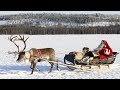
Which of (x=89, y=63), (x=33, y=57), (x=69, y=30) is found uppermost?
(x=69, y=30)

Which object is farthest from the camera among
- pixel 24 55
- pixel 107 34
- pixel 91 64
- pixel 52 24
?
pixel 107 34

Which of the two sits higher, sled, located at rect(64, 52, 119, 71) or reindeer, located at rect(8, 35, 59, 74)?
reindeer, located at rect(8, 35, 59, 74)

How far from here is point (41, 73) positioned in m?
8.31

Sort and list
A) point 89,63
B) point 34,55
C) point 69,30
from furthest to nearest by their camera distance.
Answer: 1. point 69,30
2. point 89,63
3. point 34,55

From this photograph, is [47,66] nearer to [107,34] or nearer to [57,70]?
[57,70]

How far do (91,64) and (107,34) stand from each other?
10.7 metres

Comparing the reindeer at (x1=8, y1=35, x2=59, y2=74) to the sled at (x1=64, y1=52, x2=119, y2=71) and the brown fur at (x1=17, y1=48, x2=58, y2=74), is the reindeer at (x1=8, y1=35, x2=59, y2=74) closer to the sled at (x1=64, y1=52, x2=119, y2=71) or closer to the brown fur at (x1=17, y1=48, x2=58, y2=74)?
the brown fur at (x1=17, y1=48, x2=58, y2=74)

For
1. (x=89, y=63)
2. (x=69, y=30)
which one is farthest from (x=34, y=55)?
(x=69, y=30)

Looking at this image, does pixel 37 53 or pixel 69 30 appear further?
pixel 69 30

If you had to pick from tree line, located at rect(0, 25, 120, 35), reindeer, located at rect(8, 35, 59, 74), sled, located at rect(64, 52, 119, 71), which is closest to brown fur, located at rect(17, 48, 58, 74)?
reindeer, located at rect(8, 35, 59, 74)

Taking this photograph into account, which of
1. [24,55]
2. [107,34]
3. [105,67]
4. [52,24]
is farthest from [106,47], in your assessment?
[107,34]

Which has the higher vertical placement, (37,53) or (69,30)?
(69,30)

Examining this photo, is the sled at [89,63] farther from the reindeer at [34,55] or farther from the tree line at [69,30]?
the tree line at [69,30]

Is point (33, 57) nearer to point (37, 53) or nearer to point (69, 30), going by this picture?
point (37, 53)
